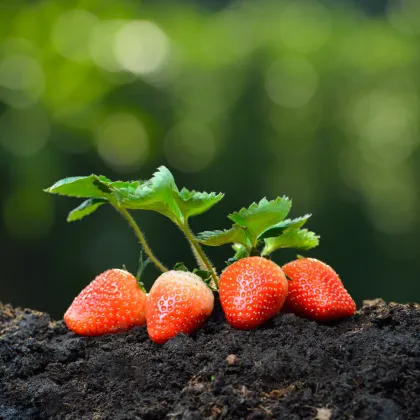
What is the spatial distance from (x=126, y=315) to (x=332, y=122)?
315 centimetres

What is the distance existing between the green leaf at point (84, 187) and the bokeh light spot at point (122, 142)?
2.63m

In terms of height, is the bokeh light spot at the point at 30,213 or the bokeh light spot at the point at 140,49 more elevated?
the bokeh light spot at the point at 140,49

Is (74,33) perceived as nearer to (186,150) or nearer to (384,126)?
(186,150)

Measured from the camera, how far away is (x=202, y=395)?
126 centimetres

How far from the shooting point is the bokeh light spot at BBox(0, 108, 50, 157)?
435 centimetres

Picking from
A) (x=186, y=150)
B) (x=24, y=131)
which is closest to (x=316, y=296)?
(x=186, y=150)

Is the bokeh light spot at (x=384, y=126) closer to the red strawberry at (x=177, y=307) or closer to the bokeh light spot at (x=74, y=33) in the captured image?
the bokeh light spot at (x=74, y=33)

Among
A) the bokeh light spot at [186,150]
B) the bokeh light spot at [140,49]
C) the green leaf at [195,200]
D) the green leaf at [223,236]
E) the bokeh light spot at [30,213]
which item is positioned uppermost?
the bokeh light spot at [140,49]

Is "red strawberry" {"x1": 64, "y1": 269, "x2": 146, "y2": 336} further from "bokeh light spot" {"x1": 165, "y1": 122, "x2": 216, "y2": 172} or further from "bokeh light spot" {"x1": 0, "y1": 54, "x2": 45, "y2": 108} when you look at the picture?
"bokeh light spot" {"x1": 0, "y1": 54, "x2": 45, "y2": 108}

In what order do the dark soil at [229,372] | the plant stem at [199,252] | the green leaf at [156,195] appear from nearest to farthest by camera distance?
the dark soil at [229,372]
the green leaf at [156,195]
the plant stem at [199,252]

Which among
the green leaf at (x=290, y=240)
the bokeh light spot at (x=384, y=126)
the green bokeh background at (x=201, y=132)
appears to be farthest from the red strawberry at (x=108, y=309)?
the bokeh light spot at (x=384, y=126)

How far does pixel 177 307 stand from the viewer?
1.56 metres

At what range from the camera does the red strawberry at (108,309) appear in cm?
171

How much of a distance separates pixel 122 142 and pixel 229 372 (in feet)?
10.6
